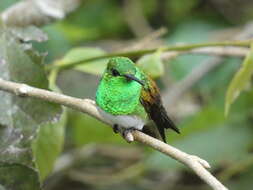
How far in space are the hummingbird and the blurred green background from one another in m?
0.96

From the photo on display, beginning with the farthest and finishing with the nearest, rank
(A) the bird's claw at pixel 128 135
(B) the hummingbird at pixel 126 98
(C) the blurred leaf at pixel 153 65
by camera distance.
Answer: (C) the blurred leaf at pixel 153 65 → (B) the hummingbird at pixel 126 98 → (A) the bird's claw at pixel 128 135

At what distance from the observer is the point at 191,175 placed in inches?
135

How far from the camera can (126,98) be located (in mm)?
1540

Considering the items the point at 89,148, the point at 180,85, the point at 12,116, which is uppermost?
the point at 180,85

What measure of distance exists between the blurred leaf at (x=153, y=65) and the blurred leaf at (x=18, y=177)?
0.57 metres

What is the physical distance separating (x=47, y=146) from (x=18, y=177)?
36cm

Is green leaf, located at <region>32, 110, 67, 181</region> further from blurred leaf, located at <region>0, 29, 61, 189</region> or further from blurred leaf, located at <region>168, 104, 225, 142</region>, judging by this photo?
blurred leaf, located at <region>168, 104, 225, 142</region>

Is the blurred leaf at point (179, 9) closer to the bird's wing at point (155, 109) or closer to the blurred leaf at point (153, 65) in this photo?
the blurred leaf at point (153, 65)

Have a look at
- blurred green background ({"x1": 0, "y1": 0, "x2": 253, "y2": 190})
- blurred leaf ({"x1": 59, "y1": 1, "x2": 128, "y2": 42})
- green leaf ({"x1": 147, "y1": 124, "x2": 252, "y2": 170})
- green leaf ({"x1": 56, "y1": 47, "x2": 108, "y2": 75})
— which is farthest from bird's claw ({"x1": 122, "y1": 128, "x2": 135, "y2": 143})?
blurred leaf ({"x1": 59, "y1": 1, "x2": 128, "y2": 42})

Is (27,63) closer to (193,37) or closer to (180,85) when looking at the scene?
(180,85)

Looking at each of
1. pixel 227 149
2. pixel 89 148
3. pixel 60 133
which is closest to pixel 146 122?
pixel 60 133

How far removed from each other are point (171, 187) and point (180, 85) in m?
0.58

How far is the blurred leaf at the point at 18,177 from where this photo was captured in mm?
1398

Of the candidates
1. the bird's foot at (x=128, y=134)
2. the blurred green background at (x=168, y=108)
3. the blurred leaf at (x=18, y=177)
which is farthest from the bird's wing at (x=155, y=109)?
the blurred green background at (x=168, y=108)
